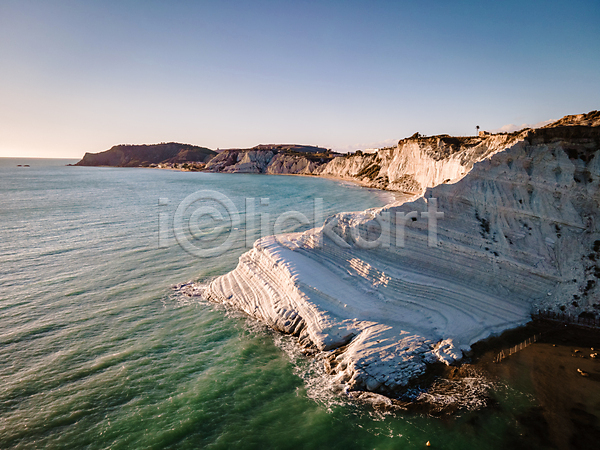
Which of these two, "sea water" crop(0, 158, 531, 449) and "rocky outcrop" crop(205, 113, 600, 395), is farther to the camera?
"rocky outcrop" crop(205, 113, 600, 395)

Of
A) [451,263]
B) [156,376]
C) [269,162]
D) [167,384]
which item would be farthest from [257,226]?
[269,162]

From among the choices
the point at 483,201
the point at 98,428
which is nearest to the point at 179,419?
the point at 98,428

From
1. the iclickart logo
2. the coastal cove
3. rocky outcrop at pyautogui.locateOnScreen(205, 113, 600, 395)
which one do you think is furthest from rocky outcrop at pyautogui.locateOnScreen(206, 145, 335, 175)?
the coastal cove

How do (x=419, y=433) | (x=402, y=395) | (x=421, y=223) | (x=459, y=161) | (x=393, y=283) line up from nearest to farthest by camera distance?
(x=419, y=433) → (x=402, y=395) → (x=393, y=283) → (x=421, y=223) → (x=459, y=161)

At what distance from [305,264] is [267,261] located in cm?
208

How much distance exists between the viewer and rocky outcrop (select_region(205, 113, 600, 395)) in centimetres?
1225

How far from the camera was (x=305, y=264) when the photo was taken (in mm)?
15117

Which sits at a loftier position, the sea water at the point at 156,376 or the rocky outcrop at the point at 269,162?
the rocky outcrop at the point at 269,162

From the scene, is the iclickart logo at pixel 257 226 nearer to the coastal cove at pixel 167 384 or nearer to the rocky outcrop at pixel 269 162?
the coastal cove at pixel 167 384

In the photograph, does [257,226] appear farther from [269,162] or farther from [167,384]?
[269,162]

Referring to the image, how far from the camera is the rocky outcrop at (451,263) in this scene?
1225 cm

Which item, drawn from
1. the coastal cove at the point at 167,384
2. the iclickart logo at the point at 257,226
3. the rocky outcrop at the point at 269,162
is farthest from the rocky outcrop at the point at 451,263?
the rocky outcrop at the point at 269,162

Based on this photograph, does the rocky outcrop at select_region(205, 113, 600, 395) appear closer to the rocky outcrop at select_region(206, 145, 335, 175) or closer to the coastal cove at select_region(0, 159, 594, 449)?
the coastal cove at select_region(0, 159, 594, 449)

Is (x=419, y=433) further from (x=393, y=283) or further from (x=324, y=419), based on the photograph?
(x=393, y=283)
